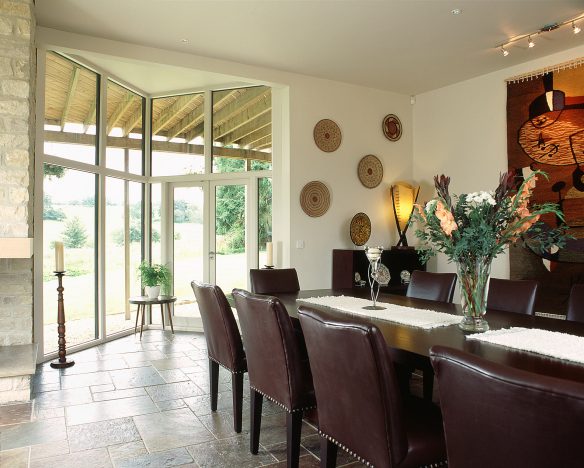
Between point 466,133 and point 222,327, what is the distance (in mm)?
3983

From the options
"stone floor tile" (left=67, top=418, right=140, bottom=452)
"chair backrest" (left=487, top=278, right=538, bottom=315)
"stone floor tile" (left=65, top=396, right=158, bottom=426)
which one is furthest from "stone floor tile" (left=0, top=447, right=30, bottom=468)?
"chair backrest" (left=487, top=278, right=538, bottom=315)

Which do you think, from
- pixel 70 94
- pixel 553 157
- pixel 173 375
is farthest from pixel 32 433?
pixel 553 157

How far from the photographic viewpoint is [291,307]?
119 inches

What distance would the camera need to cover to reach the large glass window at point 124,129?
5539 mm

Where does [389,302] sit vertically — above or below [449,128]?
below

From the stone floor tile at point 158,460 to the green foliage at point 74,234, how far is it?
2959mm

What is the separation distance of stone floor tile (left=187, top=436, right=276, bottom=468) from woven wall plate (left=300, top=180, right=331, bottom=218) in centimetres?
307

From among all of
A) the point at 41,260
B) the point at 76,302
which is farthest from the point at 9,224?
the point at 76,302

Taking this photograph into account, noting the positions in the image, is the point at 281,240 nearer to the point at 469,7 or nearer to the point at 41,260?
the point at 41,260

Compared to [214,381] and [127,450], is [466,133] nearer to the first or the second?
[214,381]

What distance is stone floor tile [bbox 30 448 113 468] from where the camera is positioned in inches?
97.4

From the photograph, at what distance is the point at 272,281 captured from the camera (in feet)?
12.8

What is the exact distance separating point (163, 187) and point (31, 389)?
9.98 feet

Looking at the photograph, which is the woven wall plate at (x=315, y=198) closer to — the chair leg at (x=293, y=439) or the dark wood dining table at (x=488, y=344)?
the dark wood dining table at (x=488, y=344)
